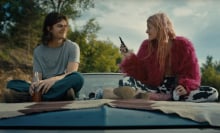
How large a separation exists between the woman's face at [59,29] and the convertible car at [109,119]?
139 centimetres

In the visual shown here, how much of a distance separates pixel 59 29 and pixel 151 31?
701mm

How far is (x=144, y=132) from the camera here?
2484mm

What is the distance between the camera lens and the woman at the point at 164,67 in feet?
11.9

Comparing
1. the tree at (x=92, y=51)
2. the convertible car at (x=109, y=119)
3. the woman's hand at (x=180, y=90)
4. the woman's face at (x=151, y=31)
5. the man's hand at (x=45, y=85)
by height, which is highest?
the tree at (x=92, y=51)

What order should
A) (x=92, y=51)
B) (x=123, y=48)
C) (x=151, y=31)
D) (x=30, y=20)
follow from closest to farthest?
(x=151, y=31)
(x=123, y=48)
(x=30, y=20)
(x=92, y=51)

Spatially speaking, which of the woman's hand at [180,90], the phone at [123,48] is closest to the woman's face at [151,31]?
the phone at [123,48]

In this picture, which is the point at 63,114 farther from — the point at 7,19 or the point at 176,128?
the point at 7,19

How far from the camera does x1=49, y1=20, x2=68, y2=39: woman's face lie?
405cm

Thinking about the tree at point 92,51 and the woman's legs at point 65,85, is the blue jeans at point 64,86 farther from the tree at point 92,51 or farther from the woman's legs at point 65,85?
the tree at point 92,51

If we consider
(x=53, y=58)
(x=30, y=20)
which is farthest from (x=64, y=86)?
(x=30, y=20)

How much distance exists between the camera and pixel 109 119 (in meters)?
2.51

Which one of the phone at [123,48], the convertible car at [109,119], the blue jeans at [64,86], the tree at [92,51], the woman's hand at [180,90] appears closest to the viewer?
the convertible car at [109,119]

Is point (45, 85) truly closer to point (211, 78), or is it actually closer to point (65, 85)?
point (65, 85)

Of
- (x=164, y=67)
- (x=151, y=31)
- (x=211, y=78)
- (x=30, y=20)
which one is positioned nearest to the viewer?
(x=164, y=67)
